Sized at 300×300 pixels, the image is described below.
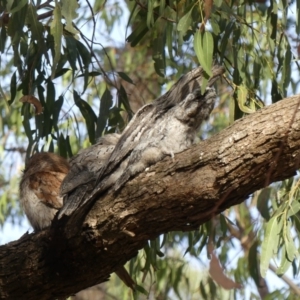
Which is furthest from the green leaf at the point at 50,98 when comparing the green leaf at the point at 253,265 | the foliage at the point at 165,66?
the green leaf at the point at 253,265

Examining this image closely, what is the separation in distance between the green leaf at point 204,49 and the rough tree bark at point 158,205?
1.41ft

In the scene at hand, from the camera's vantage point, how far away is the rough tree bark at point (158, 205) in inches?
113

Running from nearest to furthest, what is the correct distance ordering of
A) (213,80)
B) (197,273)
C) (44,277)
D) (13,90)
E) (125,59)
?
1. (44,277)
2. (213,80)
3. (13,90)
4. (197,273)
5. (125,59)

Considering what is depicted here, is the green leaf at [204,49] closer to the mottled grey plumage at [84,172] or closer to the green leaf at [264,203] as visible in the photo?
the mottled grey plumage at [84,172]

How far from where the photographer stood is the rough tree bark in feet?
9.44

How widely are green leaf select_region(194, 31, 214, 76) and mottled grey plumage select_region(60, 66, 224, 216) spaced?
0.32 metres

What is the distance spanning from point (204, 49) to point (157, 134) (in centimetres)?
46

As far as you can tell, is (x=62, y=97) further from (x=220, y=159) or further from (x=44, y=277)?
(x=220, y=159)

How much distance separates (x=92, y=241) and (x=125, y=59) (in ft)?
17.8

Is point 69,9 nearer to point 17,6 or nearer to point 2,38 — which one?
point 17,6

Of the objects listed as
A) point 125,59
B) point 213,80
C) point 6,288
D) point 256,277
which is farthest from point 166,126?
point 125,59

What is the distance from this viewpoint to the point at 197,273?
7.10m

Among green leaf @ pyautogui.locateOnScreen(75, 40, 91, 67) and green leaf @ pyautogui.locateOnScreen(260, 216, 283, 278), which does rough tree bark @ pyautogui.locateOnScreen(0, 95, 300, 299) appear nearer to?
green leaf @ pyautogui.locateOnScreen(260, 216, 283, 278)

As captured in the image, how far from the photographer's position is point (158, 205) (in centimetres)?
302
